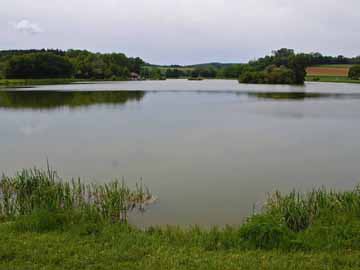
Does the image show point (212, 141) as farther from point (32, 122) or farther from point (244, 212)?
point (32, 122)

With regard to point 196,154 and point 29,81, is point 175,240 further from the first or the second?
point 29,81

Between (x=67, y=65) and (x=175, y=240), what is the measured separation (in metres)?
90.7

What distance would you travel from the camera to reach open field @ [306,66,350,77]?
94625 mm

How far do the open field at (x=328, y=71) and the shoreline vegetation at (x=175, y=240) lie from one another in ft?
310

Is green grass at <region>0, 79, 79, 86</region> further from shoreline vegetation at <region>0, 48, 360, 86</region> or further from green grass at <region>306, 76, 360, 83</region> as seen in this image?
green grass at <region>306, 76, 360, 83</region>

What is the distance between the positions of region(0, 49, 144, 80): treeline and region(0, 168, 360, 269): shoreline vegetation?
8096 centimetres

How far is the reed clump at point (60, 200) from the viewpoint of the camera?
6.89 meters

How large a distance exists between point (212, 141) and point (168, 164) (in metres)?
4.44

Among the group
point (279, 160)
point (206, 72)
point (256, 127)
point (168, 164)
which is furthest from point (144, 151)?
point (206, 72)

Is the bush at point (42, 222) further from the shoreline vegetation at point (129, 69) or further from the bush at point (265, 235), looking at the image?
the shoreline vegetation at point (129, 69)

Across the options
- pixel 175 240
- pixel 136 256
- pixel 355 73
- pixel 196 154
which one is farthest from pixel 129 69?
pixel 136 256

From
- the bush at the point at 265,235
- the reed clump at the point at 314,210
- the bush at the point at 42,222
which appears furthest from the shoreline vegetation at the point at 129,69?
the bush at the point at 265,235

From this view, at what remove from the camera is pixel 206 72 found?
131500 millimetres

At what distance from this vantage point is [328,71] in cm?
9656
